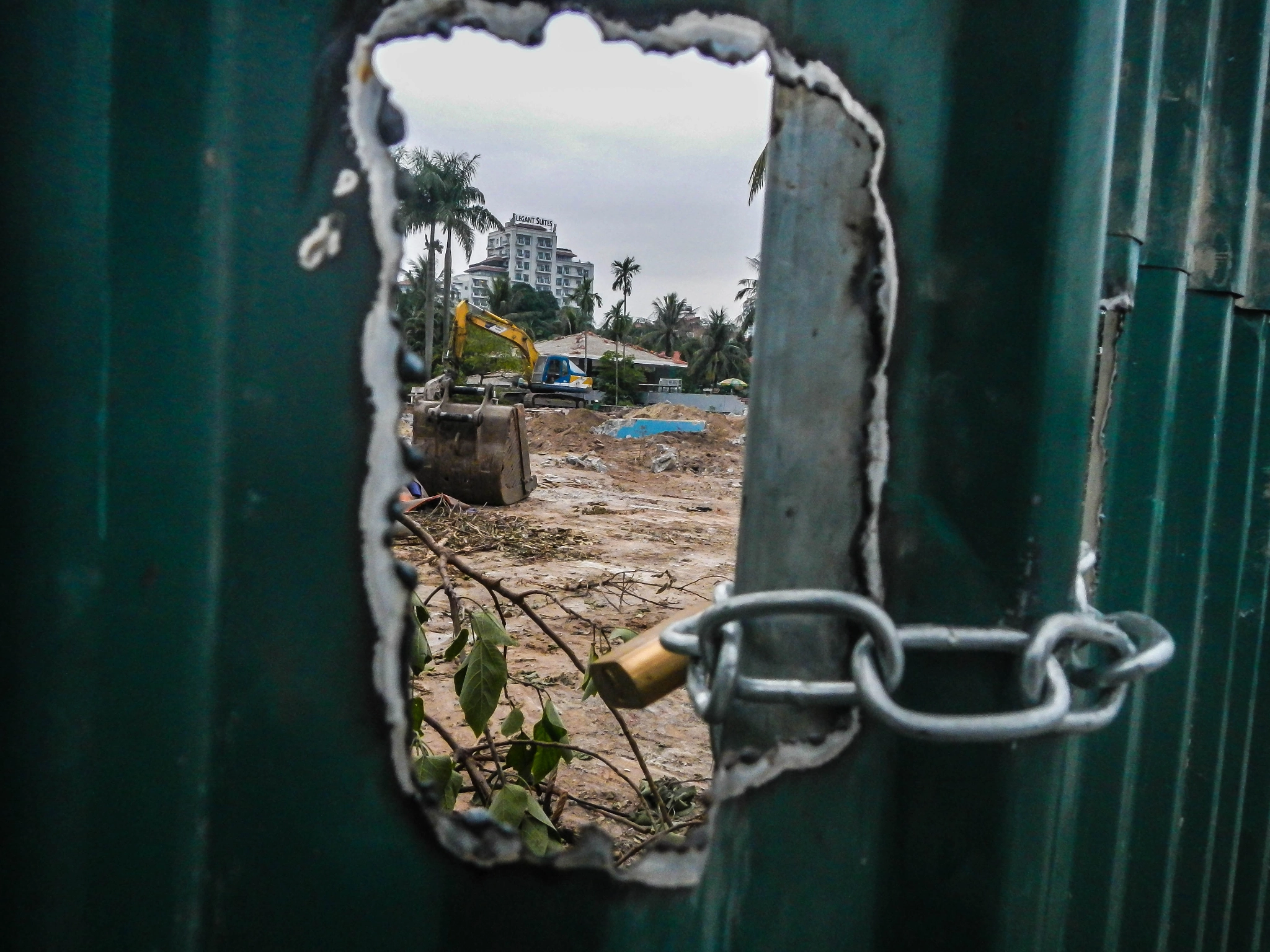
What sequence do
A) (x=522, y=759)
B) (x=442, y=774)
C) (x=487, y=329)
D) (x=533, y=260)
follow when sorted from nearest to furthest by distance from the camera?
1. (x=442, y=774)
2. (x=522, y=759)
3. (x=487, y=329)
4. (x=533, y=260)

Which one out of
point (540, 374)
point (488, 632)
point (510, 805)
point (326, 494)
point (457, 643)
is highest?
point (540, 374)

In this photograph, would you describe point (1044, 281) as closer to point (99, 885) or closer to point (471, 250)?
point (99, 885)

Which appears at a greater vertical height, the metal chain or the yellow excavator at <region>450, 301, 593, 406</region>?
the yellow excavator at <region>450, 301, 593, 406</region>

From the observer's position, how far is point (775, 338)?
656mm

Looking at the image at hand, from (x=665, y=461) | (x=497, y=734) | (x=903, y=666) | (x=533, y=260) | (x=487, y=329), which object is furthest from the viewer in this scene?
(x=533, y=260)

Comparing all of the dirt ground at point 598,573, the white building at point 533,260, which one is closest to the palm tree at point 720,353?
the white building at point 533,260

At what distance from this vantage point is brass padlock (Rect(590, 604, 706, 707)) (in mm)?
772

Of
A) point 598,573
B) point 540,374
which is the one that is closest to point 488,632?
point 598,573

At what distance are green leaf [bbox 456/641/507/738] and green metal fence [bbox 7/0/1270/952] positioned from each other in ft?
4.11

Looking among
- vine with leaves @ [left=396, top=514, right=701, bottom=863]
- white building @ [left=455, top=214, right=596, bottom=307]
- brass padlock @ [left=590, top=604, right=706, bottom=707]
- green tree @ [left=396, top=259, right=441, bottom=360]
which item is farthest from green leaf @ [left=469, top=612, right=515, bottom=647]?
white building @ [left=455, top=214, right=596, bottom=307]

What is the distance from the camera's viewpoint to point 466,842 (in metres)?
0.64

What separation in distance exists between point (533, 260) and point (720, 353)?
40.7 m

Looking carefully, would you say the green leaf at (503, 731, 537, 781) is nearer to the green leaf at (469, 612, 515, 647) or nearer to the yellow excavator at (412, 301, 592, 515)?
the green leaf at (469, 612, 515, 647)

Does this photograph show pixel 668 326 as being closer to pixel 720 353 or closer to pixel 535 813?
pixel 720 353
